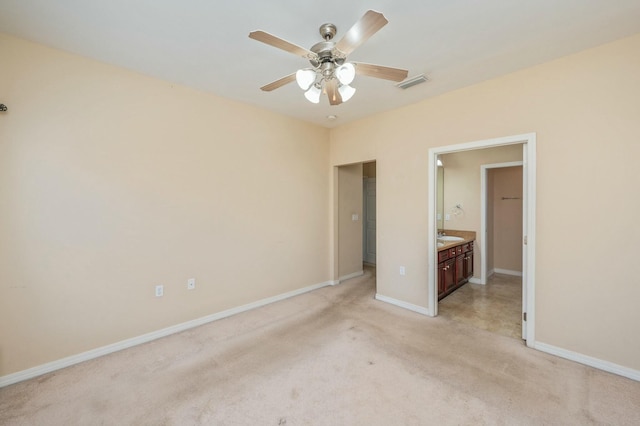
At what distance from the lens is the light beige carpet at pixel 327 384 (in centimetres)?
175

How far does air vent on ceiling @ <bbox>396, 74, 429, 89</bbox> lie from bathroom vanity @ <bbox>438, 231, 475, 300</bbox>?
2.04 metres

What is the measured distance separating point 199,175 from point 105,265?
125 centimetres

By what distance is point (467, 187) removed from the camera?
4.71m

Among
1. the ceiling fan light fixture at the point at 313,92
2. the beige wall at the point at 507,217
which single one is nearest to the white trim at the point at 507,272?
the beige wall at the point at 507,217

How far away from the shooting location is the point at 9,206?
207 cm

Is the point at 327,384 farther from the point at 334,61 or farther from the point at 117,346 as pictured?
the point at 334,61

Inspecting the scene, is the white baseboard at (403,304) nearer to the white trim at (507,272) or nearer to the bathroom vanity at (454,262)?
the bathroom vanity at (454,262)

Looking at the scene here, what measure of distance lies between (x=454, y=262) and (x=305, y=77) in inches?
137

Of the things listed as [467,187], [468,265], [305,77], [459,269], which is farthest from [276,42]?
[468,265]

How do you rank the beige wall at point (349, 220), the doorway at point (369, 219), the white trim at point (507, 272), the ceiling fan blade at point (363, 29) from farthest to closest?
the doorway at point (369, 219), the white trim at point (507, 272), the beige wall at point (349, 220), the ceiling fan blade at point (363, 29)

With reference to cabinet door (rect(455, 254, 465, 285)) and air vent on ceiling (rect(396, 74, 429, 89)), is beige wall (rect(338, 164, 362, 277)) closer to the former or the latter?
cabinet door (rect(455, 254, 465, 285))

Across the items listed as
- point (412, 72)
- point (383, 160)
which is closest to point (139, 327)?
point (383, 160)

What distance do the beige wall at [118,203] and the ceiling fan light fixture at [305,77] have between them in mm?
1770

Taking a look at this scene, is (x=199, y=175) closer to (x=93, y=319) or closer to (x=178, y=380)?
(x=93, y=319)
